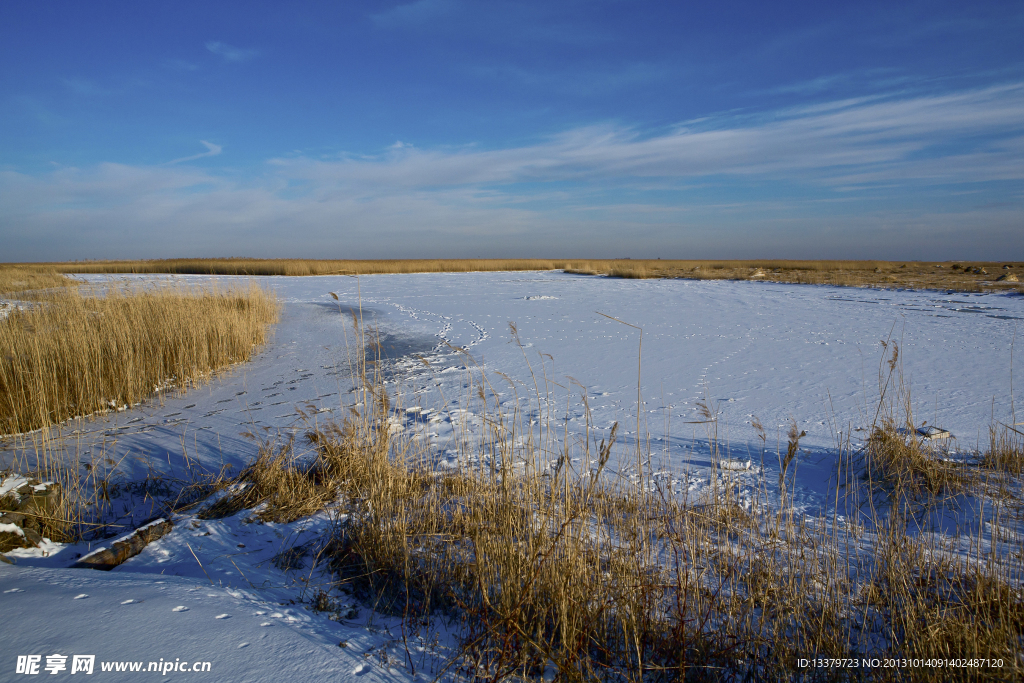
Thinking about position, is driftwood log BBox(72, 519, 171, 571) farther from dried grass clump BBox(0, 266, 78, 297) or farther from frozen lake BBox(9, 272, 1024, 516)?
dried grass clump BBox(0, 266, 78, 297)

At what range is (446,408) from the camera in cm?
489

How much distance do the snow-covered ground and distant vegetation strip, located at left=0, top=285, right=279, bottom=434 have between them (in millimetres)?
403

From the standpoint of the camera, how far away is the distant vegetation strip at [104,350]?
5082 millimetres

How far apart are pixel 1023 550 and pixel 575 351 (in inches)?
229

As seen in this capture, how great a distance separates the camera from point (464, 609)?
2043mm

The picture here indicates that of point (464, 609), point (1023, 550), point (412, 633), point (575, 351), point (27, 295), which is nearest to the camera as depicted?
point (412, 633)

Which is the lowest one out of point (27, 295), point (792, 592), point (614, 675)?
point (614, 675)

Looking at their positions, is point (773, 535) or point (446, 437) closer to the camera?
point (773, 535)

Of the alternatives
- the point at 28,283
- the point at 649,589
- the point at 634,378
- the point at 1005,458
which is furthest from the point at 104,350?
the point at 28,283

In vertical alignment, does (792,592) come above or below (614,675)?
above

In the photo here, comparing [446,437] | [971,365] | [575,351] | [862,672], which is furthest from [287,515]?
[971,365]

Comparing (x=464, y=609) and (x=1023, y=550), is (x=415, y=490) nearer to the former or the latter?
(x=464, y=609)

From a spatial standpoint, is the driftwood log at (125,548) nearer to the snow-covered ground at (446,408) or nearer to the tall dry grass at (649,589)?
the snow-covered ground at (446,408)

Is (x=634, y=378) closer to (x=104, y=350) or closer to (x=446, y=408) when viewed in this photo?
(x=446, y=408)
